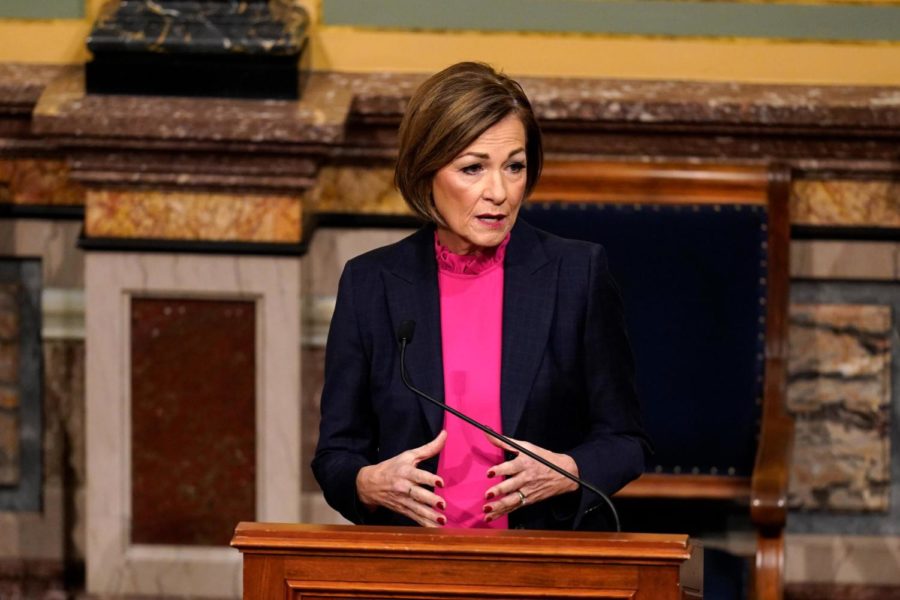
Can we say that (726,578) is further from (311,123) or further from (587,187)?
(311,123)

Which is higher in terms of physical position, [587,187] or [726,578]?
[587,187]

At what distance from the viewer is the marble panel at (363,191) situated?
4367 mm

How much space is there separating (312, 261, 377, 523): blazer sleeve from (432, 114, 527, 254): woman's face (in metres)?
0.23

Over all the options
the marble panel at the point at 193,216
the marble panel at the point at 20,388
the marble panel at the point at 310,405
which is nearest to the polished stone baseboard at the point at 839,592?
the marble panel at the point at 310,405

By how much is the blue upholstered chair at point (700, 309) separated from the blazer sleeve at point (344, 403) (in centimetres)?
146

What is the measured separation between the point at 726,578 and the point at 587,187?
1.02 metres

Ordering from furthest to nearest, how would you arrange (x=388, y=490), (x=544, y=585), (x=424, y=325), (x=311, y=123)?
(x=311, y=123) < (x=424, y=325) < (x=388, y=490) < (x=544, y=585)

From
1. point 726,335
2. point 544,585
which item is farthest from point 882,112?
point 544,585

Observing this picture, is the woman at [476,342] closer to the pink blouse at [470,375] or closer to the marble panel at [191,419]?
the pink blouse at [470,375]

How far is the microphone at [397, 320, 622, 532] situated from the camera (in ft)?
7.93

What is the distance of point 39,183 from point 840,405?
7.00 ft

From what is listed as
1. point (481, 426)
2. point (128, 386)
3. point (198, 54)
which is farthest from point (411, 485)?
point (198, 54)

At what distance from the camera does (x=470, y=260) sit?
2.74m

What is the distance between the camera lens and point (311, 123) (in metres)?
4.10
